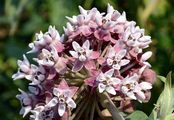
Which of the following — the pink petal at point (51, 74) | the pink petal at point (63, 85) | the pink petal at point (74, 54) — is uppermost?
the pink petal at point (74, 54)

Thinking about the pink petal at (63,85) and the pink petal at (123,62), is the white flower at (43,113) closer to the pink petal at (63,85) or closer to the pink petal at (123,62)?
the pink petal at (63,85)

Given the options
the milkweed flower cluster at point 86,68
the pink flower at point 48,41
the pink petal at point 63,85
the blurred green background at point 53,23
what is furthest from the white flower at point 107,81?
the blurred green background at point 53,23

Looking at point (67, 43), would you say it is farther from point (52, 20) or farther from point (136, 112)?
point (52, 20)

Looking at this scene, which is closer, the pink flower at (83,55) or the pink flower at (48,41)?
the pink flower at (83,55)

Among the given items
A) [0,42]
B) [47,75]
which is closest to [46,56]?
[47,75]

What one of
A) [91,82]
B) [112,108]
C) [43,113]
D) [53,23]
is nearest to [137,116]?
[112,108]

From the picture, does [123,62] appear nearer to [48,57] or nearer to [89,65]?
[89,65]
